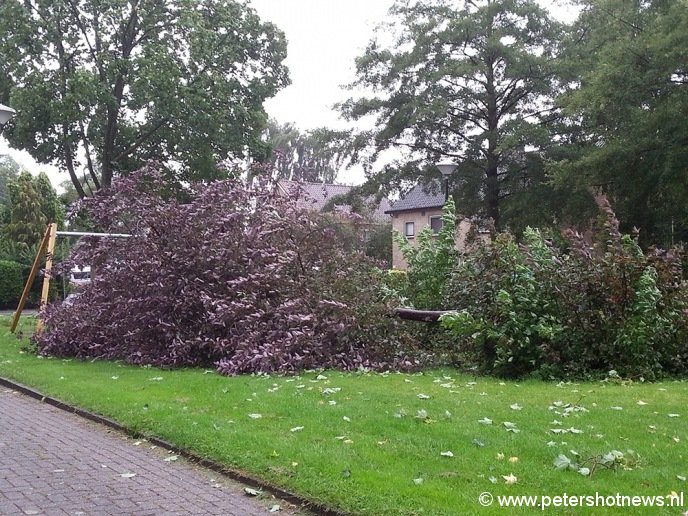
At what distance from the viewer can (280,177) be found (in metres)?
13.7

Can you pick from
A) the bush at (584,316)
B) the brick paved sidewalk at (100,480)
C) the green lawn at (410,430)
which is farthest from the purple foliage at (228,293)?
the brick paved sidewalk at (100,480)

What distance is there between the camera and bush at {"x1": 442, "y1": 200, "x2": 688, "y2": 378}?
9734mm

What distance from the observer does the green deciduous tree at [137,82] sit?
20.9 m

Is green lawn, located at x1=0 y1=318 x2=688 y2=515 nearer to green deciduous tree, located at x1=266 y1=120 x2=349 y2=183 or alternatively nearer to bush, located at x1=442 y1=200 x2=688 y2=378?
bush, located at x1=442 y1=200 x2=688 y2=378

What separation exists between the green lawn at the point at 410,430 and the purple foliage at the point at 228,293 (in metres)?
1.00

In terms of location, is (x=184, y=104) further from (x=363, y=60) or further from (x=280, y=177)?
(x=280, y=177)

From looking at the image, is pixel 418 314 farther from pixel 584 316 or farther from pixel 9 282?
pixel 9 282

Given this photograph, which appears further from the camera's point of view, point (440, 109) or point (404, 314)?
point (440, 109)

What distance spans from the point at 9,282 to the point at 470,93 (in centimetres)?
2208

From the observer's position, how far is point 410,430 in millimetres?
6203

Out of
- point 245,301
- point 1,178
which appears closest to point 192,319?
point 245,301

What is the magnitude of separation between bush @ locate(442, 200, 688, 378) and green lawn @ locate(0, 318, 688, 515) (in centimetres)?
65

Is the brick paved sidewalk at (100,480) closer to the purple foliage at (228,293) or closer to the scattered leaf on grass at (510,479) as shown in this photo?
the scattered leaf on grass at (510,479)

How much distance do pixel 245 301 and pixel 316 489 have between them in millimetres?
6663
